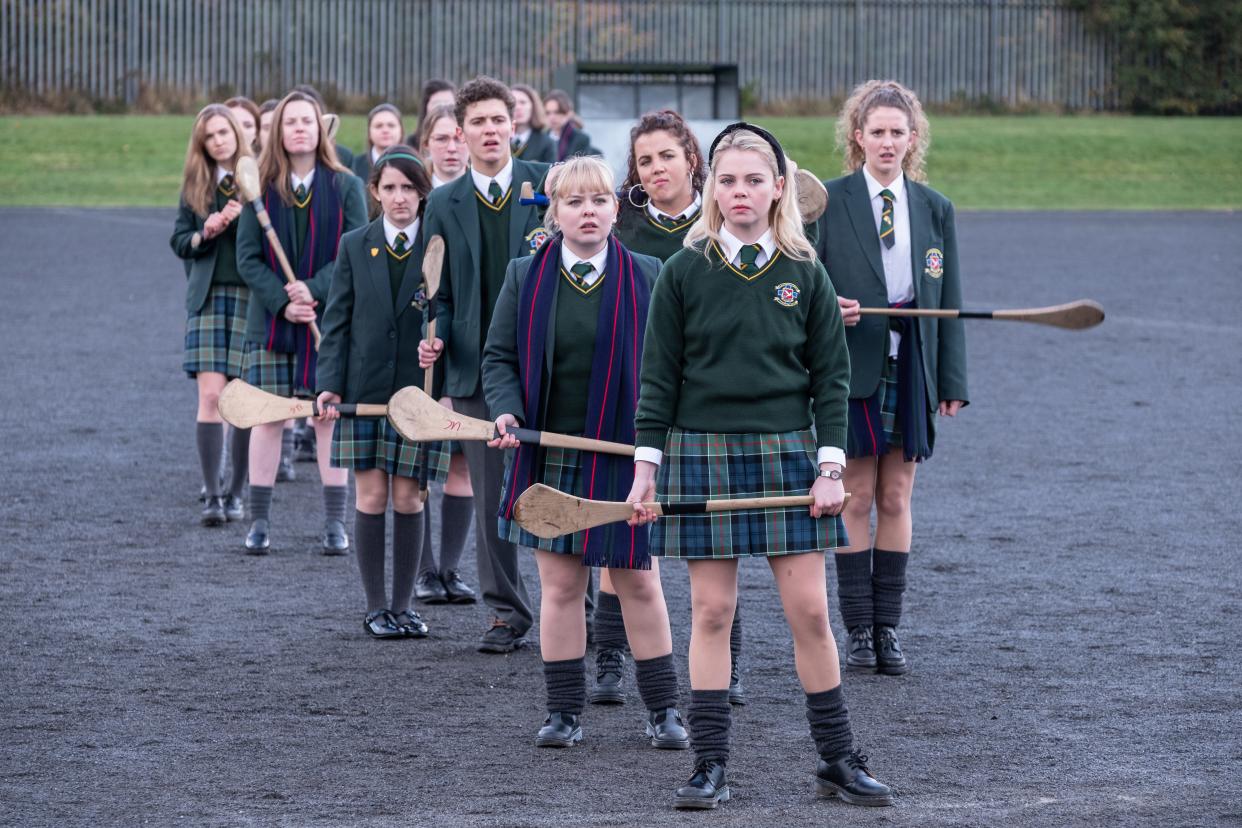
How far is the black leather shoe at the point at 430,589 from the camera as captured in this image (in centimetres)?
731

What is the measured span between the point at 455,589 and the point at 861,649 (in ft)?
6.19

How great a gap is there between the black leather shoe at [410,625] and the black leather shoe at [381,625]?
0.02m

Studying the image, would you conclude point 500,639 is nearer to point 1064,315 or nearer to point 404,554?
point 404,554

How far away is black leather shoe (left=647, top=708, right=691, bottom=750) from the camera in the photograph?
17.3 ft

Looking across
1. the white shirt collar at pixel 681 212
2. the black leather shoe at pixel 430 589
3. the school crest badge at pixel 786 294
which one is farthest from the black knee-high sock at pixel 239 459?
the school crest badge at pixel 786 294

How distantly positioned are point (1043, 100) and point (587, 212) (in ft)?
106

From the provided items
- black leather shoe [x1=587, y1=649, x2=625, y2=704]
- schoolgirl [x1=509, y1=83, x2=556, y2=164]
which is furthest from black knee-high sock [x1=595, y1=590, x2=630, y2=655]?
schoolgirl [x1=509, y1=83, x2=556, y2=164]

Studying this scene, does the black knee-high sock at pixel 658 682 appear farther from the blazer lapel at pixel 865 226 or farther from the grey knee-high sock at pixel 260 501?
the grey knee-high sock at pixel 260 501

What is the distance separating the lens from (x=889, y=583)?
20.7 feet

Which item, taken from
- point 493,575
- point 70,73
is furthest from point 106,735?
point 70,73

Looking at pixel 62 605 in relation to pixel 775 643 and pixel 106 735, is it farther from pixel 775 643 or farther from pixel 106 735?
pixel 775 643

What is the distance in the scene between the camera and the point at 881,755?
5.16 metres

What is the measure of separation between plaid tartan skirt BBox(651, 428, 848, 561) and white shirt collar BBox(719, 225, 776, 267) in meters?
0.47

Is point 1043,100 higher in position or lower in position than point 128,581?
higher
